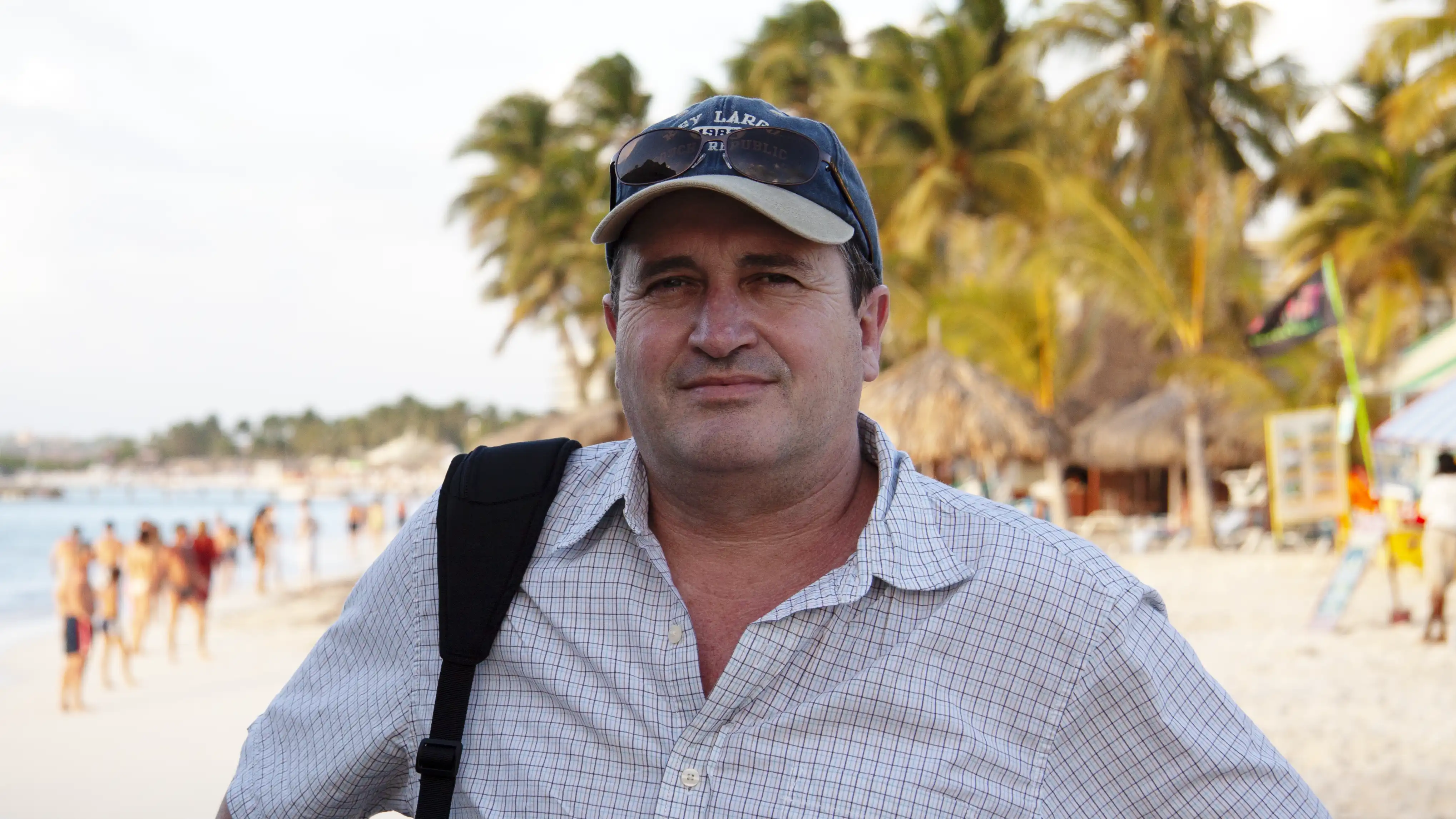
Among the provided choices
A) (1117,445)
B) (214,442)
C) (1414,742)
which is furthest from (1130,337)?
(214,442)

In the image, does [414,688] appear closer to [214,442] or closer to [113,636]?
[113,636]

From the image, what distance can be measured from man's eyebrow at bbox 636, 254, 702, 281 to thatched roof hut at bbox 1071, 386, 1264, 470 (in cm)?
2111

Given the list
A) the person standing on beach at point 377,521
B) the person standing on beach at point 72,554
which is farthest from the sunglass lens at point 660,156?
the person standing on beach at point 377,521

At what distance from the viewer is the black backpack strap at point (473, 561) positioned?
140cm

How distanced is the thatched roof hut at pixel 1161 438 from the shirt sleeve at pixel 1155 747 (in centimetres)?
2108

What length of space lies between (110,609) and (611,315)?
1251cm

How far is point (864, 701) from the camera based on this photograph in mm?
1329

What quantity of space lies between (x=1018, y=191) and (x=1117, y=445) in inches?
202

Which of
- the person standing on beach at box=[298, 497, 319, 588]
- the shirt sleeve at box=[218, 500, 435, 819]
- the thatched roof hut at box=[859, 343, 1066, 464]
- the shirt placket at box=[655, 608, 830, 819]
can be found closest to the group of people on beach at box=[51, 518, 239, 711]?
the person standing on beach at box=[298, 497, 319, 588]

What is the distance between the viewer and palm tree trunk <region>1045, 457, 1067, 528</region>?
57.6ft

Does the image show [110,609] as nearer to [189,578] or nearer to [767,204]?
[189,578]

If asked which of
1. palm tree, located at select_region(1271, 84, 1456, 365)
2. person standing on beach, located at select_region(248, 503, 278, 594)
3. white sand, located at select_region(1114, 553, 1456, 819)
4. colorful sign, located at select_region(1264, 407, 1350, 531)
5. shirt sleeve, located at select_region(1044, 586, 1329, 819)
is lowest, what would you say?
person standing on beach, located at select_region(248, 503, 278, 594)

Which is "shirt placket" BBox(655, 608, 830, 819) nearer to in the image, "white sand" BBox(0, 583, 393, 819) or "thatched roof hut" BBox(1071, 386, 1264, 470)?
"white sand" BBox(0, 583, 393, 819)

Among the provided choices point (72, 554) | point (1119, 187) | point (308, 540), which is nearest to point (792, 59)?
point (1119, 187)
